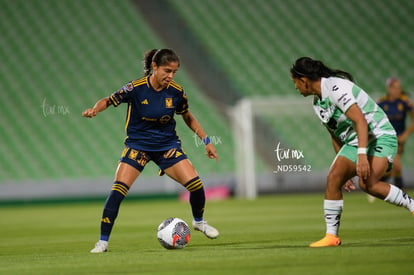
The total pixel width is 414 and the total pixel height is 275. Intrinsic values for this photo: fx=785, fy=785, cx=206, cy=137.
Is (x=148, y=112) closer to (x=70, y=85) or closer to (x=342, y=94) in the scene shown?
(x=342, y=94)

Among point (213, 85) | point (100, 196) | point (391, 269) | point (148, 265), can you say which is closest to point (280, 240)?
point (148, 265)

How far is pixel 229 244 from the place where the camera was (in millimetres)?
7352

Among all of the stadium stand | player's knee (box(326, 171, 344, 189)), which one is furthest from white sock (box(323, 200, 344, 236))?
the stadium stand

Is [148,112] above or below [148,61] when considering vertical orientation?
below

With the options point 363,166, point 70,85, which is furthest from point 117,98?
point 70,85

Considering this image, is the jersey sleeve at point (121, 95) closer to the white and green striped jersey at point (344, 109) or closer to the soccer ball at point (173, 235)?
the soccer ball at point (173, 235)

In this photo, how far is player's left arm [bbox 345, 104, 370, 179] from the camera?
6.15 metres

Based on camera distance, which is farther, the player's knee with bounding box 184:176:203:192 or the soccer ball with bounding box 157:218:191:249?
the player's knee with bounding box 184:176:203:192

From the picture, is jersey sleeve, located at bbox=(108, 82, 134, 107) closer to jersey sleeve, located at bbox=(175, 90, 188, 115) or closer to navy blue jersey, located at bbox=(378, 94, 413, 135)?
jersey sleeve, located at bbox=(175, 90, 188, 115)

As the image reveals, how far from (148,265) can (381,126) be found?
230 centimetres

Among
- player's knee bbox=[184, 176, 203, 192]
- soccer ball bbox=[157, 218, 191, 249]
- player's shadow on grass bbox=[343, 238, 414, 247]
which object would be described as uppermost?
player's knee bbox=[184, 176, 203, 192]

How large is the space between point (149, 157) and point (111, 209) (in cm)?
64

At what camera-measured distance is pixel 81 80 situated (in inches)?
780

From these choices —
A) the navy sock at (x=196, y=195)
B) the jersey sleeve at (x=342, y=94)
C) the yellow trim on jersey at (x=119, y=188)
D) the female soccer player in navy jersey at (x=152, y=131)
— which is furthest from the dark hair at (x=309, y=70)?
the yellow trim on jersey at (x=119, y=188)
